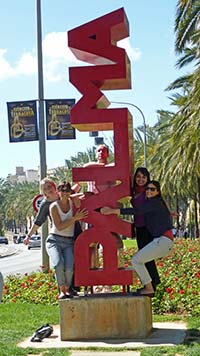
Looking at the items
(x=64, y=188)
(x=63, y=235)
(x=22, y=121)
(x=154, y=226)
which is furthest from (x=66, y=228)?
(x=22, y=121)

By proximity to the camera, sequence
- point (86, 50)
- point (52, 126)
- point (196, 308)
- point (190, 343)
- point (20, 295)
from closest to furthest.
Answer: point (190, 343) < point (86, 50) < point (196, 308) < point (20, 295) < point (52, 126)

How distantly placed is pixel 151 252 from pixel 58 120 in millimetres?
9761

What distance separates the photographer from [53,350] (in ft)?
25.3

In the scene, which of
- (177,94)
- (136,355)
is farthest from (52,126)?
(177,94)

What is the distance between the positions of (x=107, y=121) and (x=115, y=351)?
2864 millimetres

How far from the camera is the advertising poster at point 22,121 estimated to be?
56.7 ft

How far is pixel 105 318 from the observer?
8375 millimetres

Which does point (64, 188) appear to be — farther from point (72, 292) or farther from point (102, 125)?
point (72, 292)

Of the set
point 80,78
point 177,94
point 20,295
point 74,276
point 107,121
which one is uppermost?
point 177,94

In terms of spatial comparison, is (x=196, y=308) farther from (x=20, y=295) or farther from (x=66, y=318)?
(x=20, y=295)

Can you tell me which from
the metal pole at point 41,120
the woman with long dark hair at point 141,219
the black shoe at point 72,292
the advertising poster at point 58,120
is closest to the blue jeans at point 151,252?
the woman with long dark hair at point 141,219

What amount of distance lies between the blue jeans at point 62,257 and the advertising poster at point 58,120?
339 inches

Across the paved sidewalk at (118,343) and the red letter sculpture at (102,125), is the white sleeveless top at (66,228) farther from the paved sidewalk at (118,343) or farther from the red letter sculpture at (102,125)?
the paved sidewalk at (118,343)

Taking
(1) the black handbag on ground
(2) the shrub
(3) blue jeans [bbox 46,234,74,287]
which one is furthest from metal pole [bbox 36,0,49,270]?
(1) the black handbag on ground
